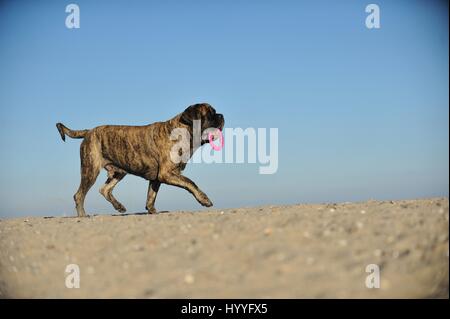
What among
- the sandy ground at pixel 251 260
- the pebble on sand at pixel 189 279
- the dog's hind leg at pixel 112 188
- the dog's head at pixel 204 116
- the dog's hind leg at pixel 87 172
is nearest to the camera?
the sandy ground at pixel 251 260

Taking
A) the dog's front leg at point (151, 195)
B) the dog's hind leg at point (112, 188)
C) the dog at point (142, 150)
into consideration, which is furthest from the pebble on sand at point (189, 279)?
the dog's hind leg at point (112, 188)

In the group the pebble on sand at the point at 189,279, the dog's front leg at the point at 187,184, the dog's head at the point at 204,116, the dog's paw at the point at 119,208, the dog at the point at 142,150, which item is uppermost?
the dog's head at the point at 204,116

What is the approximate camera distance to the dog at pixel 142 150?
9.19 meters

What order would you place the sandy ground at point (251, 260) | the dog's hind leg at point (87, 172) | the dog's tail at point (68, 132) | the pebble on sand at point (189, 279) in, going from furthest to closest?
1. the dog's tail at point (68, 132)
2. the dog's hind leg at point (87, 172)
3. the pebble on sand at point (189, 279)
4. the sandy ground at point (251, 260)

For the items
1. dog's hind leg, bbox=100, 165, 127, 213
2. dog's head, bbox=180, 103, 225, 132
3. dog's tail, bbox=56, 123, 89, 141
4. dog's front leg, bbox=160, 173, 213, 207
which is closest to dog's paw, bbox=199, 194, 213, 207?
dog's front leg, bbox=160, 173, 213, 207

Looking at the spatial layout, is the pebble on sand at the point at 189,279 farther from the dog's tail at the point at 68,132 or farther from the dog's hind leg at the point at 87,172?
the dog's tail at the point at 68,132

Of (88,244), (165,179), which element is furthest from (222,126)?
(88,244)

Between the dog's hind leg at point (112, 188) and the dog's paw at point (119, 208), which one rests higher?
the dog's hind leg at point (112, 188)

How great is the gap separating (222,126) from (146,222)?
3.14 metres

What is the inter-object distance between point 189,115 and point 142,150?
1.21m

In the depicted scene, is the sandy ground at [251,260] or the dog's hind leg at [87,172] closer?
the sandy ground at [251,260]

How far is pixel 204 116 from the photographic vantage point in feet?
30.0

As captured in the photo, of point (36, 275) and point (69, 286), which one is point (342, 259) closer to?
point (69, 286)

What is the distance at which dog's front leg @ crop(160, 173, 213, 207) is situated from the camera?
8.83 m
